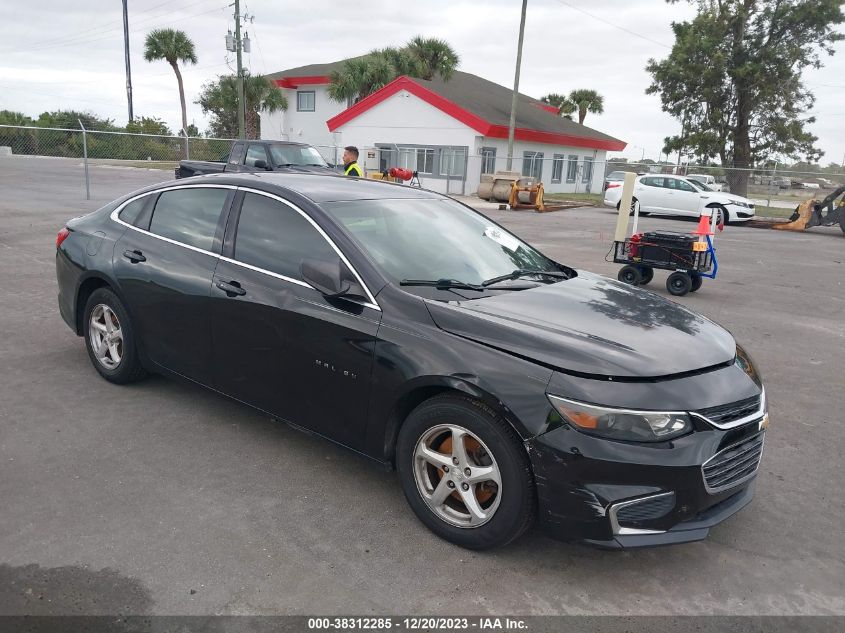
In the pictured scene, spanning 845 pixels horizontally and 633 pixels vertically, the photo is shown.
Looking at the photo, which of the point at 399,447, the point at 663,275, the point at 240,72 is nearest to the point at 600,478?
the point at 399,447

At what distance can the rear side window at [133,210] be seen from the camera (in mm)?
4707

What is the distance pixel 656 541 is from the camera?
8.99 feet

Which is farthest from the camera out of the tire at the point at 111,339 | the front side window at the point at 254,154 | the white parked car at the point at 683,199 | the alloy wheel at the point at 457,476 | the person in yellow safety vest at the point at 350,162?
the white parked car at the point at 683,199

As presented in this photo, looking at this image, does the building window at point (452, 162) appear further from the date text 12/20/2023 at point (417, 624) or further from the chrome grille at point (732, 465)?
the date text 12/20/2023 at point (417, 624)

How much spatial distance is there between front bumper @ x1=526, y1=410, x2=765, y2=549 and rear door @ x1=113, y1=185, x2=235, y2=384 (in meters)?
2.28

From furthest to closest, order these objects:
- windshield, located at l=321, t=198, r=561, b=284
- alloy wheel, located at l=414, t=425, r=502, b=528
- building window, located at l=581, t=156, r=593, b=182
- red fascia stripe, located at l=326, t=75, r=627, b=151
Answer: building window, located at l=581, t=156, r=593, b=182 < red fascia stripe, located at l=326, t=75, r=627, b=151 < windshield, located at l=321, t=198, r=561, b=284 < alloy wheel, located at l=414, t=425, r=502, b=528

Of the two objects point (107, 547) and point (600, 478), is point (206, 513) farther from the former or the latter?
point (600, 478)

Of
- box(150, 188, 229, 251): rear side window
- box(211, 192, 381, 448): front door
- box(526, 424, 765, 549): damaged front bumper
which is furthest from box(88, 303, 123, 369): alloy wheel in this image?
box(526, 424, 765, 549): damaged front bumper

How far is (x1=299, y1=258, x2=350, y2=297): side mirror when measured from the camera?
330 cm

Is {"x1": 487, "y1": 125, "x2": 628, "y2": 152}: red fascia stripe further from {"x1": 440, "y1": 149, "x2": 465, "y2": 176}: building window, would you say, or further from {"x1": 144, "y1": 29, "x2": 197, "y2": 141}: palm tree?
{"x1": 144, "y1": 29, "x2": 197, "y2": 141}: palm tree

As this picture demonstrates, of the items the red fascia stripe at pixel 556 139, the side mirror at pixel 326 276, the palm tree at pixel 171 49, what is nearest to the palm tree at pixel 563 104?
the red fascia stripe at pixel 556 139

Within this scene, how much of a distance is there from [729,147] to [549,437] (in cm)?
3473

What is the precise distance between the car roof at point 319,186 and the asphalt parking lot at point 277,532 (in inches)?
59.2

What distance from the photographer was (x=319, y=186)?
4074mm
